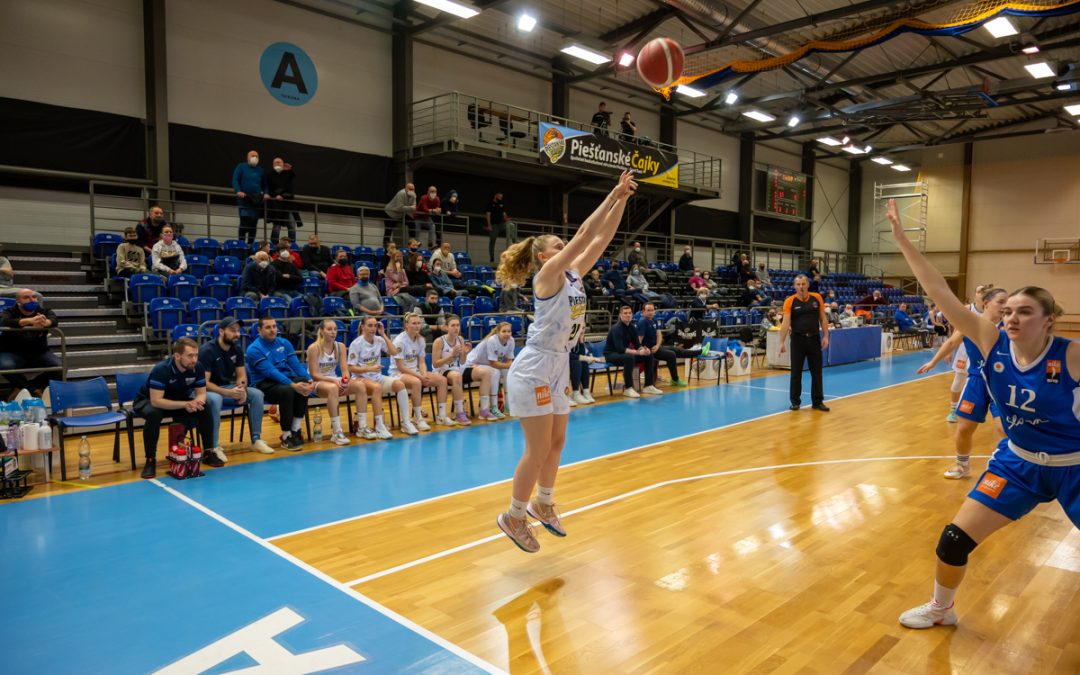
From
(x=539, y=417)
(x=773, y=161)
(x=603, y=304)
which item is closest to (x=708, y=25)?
(x=603, y=304)

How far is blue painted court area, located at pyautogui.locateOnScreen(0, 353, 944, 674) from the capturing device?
3.06 m

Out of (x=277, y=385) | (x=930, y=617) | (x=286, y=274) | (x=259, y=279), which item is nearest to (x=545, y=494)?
(x=930, y=617)

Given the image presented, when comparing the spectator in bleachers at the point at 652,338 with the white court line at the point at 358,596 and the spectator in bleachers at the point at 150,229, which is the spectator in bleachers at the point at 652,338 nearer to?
the white court line at the point at 358,596

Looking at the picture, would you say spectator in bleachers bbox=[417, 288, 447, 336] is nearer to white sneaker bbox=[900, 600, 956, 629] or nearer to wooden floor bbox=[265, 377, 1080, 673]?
wooden floor bbox=[265, 377, 1080, 673]

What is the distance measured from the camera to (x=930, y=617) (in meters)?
3.31

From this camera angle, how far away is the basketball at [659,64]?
627 centimetres

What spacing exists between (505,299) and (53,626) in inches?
382

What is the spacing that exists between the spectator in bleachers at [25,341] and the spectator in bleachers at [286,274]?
3.67m

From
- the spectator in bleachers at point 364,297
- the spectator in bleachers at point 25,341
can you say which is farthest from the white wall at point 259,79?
the spectator in bleachers at point 25,341

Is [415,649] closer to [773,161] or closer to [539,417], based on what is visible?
[539,417]

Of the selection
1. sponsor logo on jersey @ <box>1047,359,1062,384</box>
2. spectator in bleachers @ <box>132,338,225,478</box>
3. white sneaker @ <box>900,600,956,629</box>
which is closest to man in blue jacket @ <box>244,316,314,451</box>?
spectator in bleachers @ <box>132,338,225,478</box>

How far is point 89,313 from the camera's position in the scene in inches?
384

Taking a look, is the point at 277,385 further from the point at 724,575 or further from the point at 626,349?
the point at 626,349


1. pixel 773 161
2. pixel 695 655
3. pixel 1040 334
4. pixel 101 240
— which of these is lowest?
pixel 695 655
